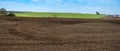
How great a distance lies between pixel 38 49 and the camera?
12062 millimetres

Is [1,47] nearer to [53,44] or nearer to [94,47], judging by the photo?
[53,44]

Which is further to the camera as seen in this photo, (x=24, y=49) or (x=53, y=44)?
(x=53, y=44)

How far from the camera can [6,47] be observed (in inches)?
491

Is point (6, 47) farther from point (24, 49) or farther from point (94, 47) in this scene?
point (94, 47)

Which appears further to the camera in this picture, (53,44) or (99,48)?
(53,44)

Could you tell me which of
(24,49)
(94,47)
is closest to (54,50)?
(24,49)

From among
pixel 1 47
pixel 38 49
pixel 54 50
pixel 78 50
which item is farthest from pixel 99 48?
Result: pixel 1 47

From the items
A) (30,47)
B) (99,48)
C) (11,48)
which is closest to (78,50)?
(99,48)

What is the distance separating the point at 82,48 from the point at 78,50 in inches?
24.3

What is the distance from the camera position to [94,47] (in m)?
13.0

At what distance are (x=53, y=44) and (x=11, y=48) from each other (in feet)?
8.54

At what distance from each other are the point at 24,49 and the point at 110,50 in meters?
4.55

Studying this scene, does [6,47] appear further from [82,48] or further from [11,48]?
[82,48]

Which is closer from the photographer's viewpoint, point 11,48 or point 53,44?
point 11,48
